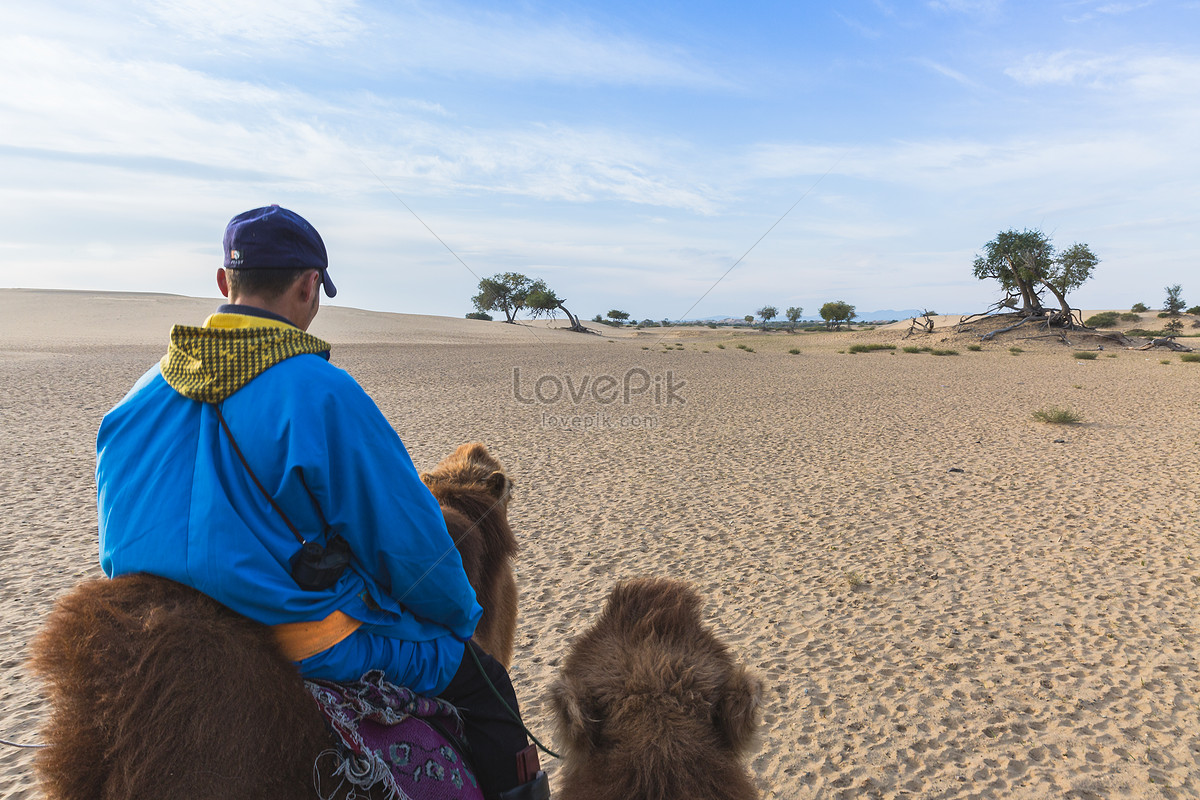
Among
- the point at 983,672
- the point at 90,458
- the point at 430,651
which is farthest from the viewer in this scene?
the point at 90,458

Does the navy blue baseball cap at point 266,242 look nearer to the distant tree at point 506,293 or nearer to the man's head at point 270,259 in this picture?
the man's head at point 270,259

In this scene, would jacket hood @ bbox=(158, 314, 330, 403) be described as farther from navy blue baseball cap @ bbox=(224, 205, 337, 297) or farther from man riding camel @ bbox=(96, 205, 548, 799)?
navy blue baseball cap @ bbox=(224, 205, 337, 297)

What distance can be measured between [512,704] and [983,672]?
3.78 m

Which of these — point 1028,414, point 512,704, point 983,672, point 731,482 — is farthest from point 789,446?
point 512,704

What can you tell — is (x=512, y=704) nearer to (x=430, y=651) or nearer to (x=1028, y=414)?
(x=430, y=651)

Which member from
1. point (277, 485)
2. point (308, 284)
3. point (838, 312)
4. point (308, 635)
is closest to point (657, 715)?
point (308, 635)

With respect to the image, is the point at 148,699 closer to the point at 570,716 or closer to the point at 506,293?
the point at 570,716

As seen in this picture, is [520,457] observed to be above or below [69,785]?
below

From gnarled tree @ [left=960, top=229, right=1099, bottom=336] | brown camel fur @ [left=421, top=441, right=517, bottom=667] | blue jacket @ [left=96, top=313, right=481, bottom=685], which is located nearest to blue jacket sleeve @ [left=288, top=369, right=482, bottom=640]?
blue jacket @ [left=96, top=313, right=481, bottom=685]

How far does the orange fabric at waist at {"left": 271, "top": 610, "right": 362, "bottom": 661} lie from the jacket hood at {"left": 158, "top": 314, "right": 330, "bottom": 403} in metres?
0.51

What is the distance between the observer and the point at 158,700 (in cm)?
117

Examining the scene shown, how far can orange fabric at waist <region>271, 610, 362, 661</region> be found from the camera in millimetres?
1422

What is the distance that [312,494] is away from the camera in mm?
1421

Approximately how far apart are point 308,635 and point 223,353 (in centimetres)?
62
